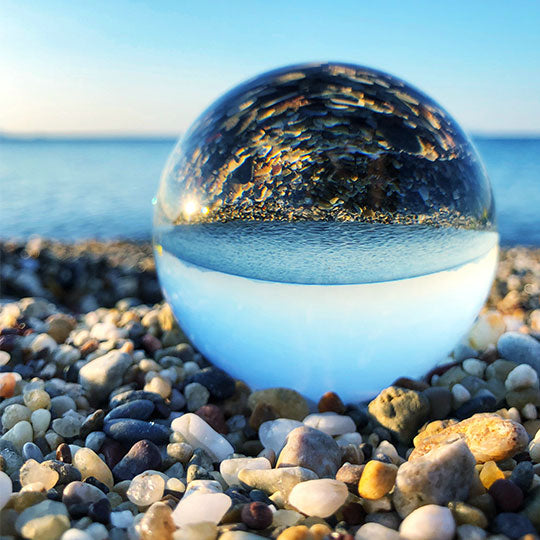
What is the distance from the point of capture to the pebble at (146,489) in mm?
1720

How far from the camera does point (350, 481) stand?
1.72 m

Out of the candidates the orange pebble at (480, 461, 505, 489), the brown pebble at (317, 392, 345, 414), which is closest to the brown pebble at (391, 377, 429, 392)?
the brown pebble at (317, 392, 345, 414)

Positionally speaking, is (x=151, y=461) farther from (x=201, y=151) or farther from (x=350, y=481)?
(x=201, y=151)

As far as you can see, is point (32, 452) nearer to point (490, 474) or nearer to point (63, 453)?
point (63, 453)

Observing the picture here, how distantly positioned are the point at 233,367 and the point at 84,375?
65cm

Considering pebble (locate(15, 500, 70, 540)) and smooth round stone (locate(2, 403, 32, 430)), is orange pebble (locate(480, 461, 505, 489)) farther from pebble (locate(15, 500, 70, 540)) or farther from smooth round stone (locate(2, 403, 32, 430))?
smooth round stone (locate(2, 403, 32, 430))

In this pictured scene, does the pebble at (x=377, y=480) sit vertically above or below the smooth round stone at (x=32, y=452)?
above

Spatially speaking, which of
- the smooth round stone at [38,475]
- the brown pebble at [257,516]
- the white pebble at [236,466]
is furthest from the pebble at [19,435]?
the brown pebble at [257,516]

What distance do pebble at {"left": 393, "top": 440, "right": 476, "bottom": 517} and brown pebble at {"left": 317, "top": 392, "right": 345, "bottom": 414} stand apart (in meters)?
0.72

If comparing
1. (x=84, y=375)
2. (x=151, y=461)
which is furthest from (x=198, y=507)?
(x=84, y=375)

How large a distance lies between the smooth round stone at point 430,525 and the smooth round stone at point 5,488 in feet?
3.64

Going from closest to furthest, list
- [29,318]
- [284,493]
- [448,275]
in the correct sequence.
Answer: [284,493]
[448,275]
[29,318]

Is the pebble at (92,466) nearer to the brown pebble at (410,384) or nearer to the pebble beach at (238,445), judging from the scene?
the pebble beach at (238,445)

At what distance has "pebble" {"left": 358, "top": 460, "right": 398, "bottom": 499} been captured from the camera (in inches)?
64.4
